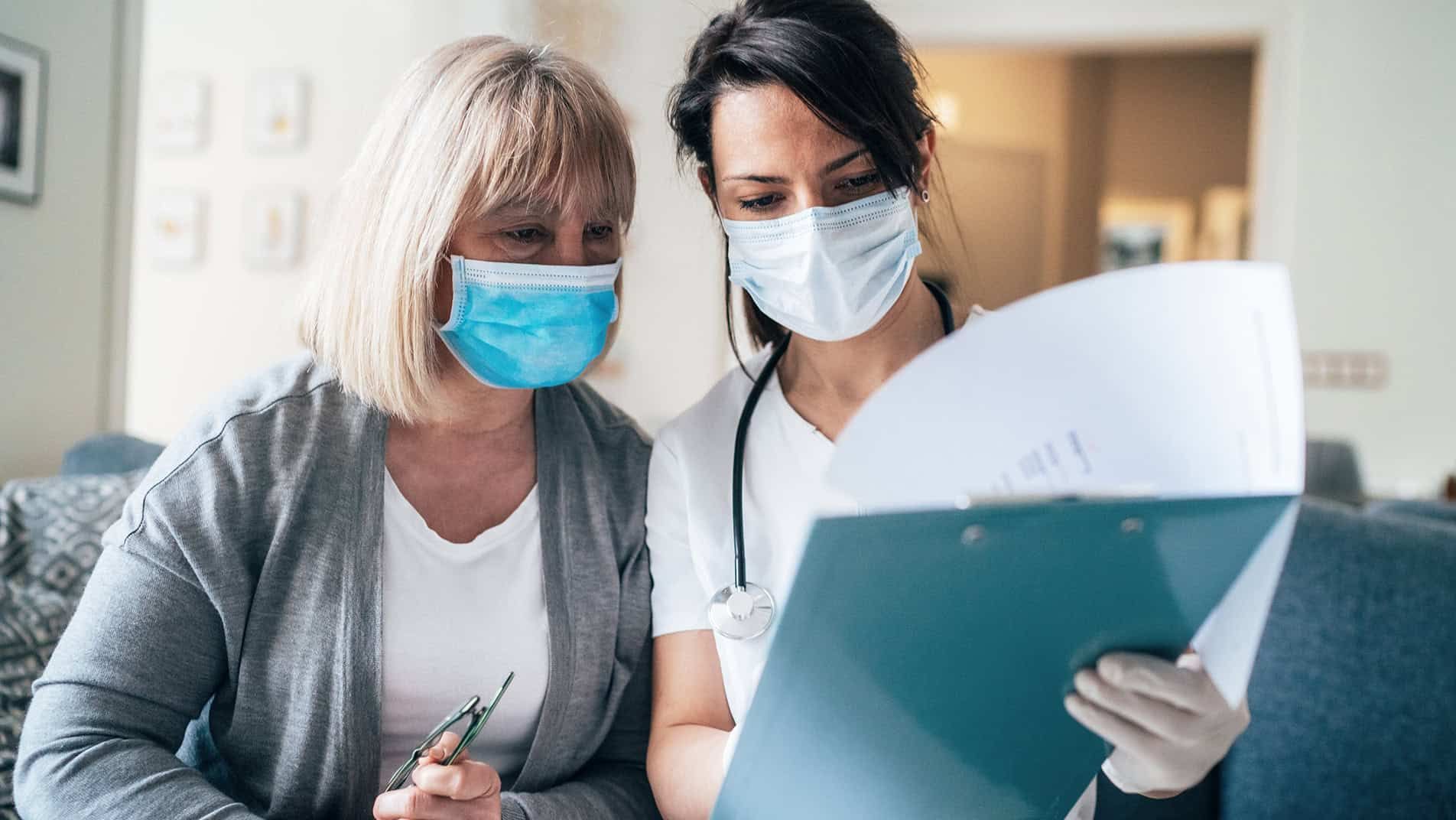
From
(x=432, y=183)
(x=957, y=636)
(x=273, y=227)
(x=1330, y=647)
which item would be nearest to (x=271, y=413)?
(x=432, y=183)

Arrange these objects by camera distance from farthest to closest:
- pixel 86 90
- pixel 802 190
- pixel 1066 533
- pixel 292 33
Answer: pixel 292 33, pixel 86 90, pixel 802 190, pixel 1066 533

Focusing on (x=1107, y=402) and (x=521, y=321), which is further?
(x=521, y=321)

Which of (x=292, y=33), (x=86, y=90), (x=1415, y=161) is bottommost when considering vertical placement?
(x=86, y=90)

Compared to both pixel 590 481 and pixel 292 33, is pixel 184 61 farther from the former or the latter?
pixel 590 481

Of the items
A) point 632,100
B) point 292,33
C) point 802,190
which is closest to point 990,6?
point 632,100

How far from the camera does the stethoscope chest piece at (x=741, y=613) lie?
1073mm

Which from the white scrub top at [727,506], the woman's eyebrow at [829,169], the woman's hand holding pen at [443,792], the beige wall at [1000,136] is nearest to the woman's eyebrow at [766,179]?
the woman's eyebrow at [829,169]

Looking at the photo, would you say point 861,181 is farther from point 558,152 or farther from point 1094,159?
point 1094,159

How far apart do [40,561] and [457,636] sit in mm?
661

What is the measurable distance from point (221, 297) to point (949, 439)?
13.6 feet

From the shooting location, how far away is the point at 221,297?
420 centimetres

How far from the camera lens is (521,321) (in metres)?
1.12

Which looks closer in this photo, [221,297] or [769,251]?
[769,251]

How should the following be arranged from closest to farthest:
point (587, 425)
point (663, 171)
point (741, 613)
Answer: point (741, 613)
point (587, 425)
point (663, 171)
